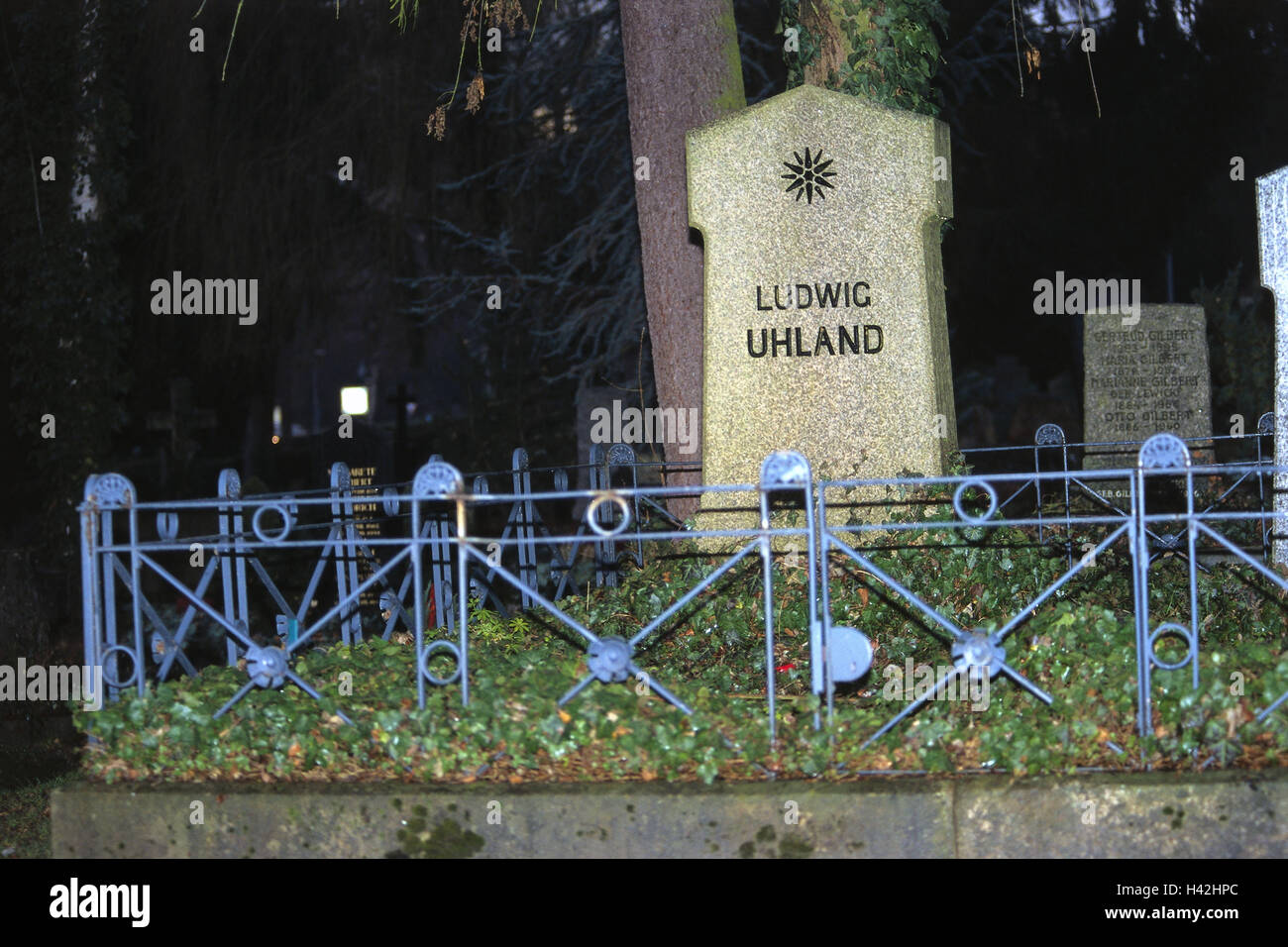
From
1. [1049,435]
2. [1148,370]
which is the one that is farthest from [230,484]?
[1148,370]

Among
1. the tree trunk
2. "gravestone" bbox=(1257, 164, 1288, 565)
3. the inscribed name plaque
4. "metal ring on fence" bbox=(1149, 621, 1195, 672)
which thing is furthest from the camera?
the tree trunk

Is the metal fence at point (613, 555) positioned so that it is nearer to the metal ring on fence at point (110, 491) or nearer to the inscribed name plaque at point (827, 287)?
the metal ring on fence at point (110, 491)

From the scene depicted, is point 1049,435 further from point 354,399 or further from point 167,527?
point 354,399

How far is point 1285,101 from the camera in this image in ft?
59.5

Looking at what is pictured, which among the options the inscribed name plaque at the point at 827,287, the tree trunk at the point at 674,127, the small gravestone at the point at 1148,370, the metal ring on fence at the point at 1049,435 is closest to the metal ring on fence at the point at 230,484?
the inscribed name plaque at the point at 827,287

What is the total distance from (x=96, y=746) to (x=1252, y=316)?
15.9 meters

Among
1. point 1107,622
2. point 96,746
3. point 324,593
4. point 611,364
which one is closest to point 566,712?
point 96,746

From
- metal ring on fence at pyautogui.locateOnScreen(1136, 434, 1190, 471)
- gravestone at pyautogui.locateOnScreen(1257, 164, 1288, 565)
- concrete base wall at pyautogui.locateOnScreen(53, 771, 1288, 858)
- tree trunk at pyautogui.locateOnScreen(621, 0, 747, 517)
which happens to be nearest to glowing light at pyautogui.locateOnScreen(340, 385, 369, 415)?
tree trunk at pyautogui.locateOnScreen(621, 0, 747, 517)

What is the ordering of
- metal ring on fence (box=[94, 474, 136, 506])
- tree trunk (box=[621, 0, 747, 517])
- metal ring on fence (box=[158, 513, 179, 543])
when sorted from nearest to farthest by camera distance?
metal ring on fence (box=[94, 474, 136, 506]) < metal ring on fence (box=[158, 513, 179, 543]) < tree trunk (box=[621, 0, 747, 517])

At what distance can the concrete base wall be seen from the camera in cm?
410

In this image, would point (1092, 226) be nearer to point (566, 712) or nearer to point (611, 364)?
point (611, 364)

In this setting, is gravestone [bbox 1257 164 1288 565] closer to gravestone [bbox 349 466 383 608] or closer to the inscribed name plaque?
the inscribed name plaque

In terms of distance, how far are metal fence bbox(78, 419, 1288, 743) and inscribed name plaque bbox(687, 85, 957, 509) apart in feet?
1.21

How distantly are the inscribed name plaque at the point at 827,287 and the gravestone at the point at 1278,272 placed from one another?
5.06 feet
